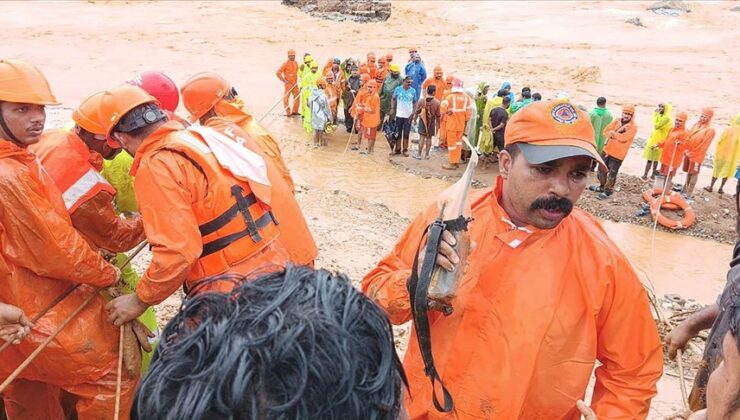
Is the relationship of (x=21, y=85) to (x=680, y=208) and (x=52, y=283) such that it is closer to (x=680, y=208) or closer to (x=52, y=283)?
(x=52, y=283)

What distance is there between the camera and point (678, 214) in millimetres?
10906

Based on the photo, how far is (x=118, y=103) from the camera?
321 centimetres

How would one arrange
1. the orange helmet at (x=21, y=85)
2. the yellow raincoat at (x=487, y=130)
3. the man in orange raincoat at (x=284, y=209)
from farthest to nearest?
the yellow raincoat at (x=487, y=130), the man in orange raincoat at (x=284, y=209), the orange helmet at (x=21, y=85)

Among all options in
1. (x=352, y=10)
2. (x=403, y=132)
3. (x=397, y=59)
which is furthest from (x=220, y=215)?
(x=352, y=10)

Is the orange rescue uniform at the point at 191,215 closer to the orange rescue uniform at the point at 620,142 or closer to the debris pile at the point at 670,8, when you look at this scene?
the orange rescue uniform at the point at 620,142

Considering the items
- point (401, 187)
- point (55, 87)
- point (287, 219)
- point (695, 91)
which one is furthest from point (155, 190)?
point (695, 91)

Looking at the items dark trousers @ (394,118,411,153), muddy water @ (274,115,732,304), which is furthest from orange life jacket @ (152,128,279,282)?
dark trousers @ (394,118,411,153)

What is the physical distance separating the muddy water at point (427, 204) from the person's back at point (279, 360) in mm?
7280

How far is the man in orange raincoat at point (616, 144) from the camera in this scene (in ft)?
36.8

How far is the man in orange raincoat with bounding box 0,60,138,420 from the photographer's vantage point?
2791mm

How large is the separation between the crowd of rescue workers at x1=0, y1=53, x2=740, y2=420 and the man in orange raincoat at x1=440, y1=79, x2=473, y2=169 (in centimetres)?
918

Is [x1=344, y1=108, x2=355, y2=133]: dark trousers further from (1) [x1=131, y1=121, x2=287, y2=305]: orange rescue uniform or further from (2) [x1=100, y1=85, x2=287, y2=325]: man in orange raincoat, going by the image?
(1) [x1=131, y1=121, x2=287, y2=305]: orange rescue uniform

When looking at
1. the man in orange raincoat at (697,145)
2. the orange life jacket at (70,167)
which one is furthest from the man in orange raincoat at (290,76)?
the orange life jacket at (70,167)

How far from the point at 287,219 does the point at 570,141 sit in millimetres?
1907
